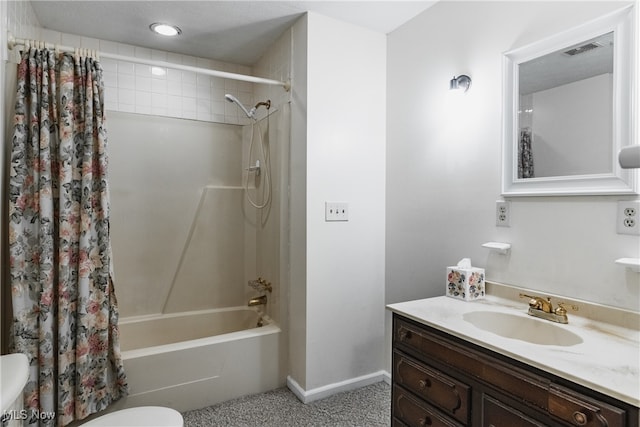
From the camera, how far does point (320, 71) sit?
225 cm

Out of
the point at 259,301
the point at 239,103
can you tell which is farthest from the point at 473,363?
the point at 239,103

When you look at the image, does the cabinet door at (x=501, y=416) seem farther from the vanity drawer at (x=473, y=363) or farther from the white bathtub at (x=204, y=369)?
the white bathtub at (x=204, y=369)

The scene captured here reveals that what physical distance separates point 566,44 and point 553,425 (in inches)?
56.0

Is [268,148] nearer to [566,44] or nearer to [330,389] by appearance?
[330,389]

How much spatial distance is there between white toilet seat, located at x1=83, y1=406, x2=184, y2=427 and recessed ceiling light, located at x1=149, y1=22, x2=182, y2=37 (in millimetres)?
2283

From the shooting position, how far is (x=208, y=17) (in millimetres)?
2281

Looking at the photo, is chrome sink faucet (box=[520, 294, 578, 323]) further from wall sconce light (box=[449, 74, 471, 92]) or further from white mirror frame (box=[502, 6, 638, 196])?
wall sconce light (box=[449, 74, 471, 92])

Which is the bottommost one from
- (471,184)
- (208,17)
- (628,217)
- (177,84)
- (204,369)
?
(204,369)

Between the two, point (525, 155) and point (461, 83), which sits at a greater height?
point (461, 83)

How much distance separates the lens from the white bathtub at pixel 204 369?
2.04m

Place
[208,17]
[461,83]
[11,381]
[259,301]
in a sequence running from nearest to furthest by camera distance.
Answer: [11,381]
[461,83]
[208,17]
[259,301]

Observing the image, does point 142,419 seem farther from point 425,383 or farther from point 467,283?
point 467,283

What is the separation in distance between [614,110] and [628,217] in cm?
40

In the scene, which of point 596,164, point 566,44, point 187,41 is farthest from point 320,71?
point 596,164
